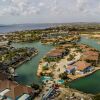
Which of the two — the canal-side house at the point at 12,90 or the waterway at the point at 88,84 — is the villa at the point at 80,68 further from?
the canal-side house at the point at 12,90

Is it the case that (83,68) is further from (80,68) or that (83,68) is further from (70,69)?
(70,69)

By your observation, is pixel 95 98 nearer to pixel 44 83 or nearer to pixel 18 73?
pixel 44 83

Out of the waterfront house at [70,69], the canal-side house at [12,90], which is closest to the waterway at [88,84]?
the waterfront house at [70,69]

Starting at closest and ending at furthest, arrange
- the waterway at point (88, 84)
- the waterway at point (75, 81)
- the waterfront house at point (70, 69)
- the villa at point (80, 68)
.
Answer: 1. the waterway at point (88, 84)
2. the waterway at point (75, 81)
3. the waterfront house at point (70, 69)
4. the villa at point (80, 68)

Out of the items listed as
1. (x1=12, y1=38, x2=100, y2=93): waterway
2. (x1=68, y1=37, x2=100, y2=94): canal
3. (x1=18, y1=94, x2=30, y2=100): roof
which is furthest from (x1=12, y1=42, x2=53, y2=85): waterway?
(x1=18, y1=94, x2=30, y2=100): roof

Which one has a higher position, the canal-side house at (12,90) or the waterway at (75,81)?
the canal-side house at (12,90)

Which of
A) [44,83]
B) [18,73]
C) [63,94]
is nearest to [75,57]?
[18,73]

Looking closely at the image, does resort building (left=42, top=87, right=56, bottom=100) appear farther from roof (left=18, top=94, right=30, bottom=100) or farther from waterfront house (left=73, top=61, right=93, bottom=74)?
waterfront house (left=73, top=61, right=93, bottom=74)

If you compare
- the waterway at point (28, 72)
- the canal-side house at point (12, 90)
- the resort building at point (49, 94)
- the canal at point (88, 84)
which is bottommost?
the waterway at point (28, 72)

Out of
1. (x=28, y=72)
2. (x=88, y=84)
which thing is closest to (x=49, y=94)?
(x=88, y=84)
